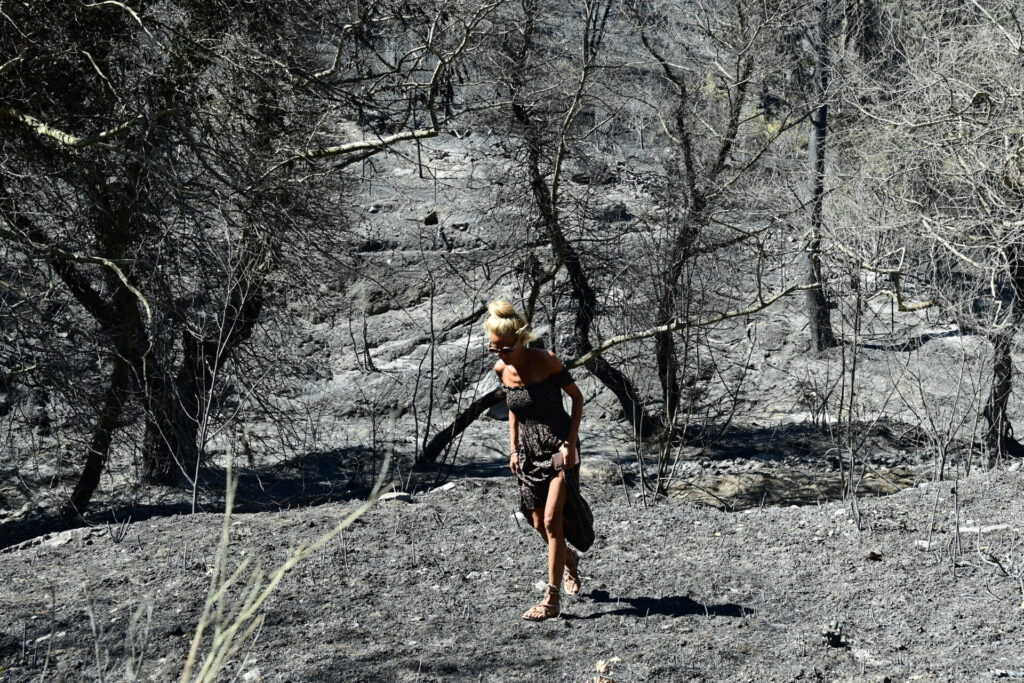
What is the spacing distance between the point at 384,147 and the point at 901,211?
587cm

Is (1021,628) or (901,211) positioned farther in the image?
(901,211)

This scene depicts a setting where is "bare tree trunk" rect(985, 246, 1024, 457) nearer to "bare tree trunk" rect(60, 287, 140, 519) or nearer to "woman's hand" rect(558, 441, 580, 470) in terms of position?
"woman's hand" rect(558, 441, 580, 470)

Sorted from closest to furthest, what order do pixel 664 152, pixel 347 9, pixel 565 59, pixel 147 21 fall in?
pixel 147 21 → pixel 347 9 → pixel 565 59 → pixel 664 152

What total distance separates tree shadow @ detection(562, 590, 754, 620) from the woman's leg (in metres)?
0.26

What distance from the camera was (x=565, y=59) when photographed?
11836mm

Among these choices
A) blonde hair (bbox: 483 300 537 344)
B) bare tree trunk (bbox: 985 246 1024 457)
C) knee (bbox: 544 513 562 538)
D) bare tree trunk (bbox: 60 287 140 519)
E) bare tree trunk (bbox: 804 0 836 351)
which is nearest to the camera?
blonde hair (bbox: 483 300 537 344)

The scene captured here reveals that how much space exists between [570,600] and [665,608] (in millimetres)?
455

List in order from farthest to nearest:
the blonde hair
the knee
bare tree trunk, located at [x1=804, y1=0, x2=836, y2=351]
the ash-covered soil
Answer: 1. bare tree trunk, located at [x1=804, y1=0, x2=836, y2=351]
2. the knee
3. the blonde hair
4. the ash-covered soil

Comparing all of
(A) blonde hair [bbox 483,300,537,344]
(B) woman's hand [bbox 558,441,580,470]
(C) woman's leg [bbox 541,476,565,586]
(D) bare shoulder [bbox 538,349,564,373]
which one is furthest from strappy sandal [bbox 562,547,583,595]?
(A) blonde hair [bbox 483,300,537,344]

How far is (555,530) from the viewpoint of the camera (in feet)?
15.0

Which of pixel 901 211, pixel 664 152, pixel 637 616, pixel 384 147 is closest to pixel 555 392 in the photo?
pixel 637 616

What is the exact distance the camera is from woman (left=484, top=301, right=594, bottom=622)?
455 centimetres

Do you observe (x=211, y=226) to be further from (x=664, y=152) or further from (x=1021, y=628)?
(x=664, y=152)

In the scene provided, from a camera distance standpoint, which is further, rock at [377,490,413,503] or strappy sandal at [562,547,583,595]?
rock at [377,490,413,503]
